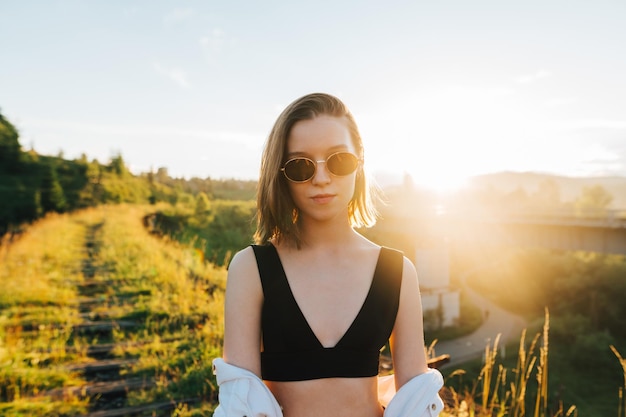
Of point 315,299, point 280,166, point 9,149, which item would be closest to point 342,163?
point 280,166

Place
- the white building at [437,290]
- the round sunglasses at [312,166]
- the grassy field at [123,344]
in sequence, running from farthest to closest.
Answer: the white building at [437,290], the grassy field at [123,344], the round sunglasses at [312,166]

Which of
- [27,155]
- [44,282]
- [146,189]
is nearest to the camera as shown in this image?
[44,282]

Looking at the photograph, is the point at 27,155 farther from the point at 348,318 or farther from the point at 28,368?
the point at 348,318

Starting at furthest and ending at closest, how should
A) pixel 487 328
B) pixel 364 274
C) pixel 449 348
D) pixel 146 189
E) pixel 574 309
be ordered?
pixel 146 189, pixel 574 309, pixel 487 328, pixel 449 348, pixel 364 274

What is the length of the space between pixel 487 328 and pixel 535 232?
37.0 feet

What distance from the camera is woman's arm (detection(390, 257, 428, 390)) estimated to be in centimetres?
165

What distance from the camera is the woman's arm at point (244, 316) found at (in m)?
1.51

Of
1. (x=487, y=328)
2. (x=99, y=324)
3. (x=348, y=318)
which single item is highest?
(x=348, y=318)

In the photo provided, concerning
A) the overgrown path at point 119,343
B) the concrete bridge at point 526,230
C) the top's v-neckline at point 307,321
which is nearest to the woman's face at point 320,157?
the top's v-neckline at point 307,321

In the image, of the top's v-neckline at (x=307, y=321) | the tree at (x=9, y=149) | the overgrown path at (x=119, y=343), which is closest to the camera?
the top's v-neckline at (x=307, y=321)

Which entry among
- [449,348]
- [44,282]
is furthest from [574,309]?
[44,282]

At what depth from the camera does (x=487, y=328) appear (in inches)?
1345

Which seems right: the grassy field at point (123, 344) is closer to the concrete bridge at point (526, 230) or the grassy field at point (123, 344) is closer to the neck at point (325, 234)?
the neck at point (325, 234)

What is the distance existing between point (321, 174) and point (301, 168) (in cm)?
7
